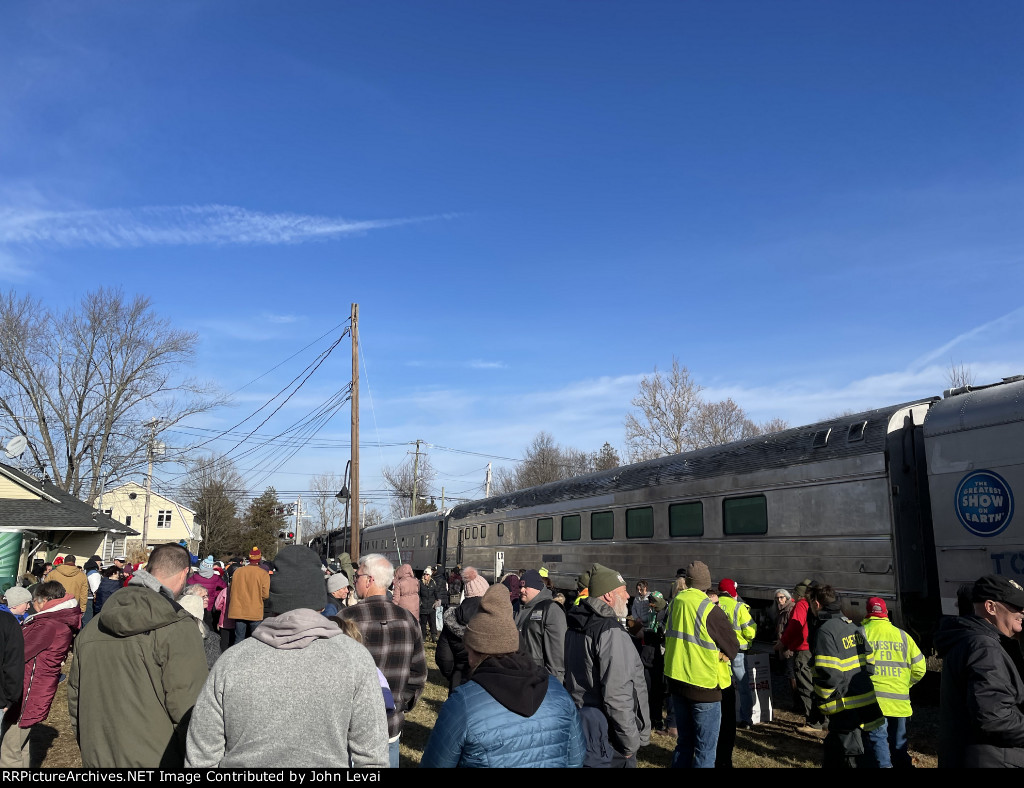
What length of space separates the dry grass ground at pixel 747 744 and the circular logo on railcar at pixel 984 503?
94.6 inches

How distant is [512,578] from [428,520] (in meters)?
18.8

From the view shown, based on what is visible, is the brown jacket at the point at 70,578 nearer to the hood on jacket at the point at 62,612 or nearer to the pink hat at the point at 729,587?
the hood on jacket at the point at 62,612

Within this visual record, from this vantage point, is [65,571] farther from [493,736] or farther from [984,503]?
[984,503]

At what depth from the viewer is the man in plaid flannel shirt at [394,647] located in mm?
4723

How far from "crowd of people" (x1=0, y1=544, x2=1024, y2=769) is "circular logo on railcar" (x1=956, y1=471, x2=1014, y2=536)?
2818 millimetres

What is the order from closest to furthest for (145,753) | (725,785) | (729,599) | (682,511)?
(725,785)
(145,753)
(729,599)
(682,511)

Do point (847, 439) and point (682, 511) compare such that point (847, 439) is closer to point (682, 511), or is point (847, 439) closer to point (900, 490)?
point (900, 490)

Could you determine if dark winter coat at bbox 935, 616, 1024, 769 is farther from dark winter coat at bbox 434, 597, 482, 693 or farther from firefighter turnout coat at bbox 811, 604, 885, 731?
dark winter coat at bbox 434, 597, 482, 693

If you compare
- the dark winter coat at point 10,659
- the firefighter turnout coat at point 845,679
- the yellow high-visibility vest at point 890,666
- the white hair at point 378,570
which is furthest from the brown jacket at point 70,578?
the yellow high-visibility vest at point 890,666

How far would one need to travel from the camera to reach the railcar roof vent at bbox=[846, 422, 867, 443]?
999cm

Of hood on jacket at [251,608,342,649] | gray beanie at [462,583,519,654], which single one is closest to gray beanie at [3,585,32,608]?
hood on jacket at [251,608,342,649]

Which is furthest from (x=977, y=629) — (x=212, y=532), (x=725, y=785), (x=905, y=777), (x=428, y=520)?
(x=212, y=532)

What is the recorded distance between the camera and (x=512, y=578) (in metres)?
14.0

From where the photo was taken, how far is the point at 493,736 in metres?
2.68
